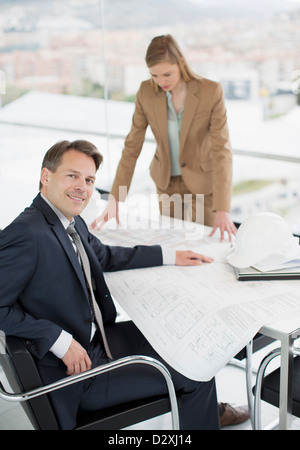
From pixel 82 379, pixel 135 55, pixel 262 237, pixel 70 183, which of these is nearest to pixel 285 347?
pixel 262 237

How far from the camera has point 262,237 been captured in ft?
6.04

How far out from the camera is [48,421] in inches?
59.0

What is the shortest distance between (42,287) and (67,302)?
10 centimetres

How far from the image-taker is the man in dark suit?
1.53 m

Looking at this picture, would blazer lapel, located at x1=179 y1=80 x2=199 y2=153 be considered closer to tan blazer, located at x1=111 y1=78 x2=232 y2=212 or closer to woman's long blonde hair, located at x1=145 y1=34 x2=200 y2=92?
tan blazer, located at x1=111 y1=78 x2=232 y2=212

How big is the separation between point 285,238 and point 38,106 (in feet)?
28.4

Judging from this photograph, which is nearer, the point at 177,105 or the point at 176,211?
the point at 177,105

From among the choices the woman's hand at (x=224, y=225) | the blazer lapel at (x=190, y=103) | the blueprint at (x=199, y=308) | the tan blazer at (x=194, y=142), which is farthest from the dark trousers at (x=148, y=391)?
the blazer lapel at (x=190, y=103)

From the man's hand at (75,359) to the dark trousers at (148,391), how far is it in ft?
0.24

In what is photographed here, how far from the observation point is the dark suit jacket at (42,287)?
1513 millimetres

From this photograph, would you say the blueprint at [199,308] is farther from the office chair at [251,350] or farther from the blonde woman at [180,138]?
the blonde woman at [180,138]
